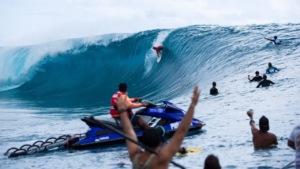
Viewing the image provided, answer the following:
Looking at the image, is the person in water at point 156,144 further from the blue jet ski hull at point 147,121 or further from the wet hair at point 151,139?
the blue jet ski hull at point 147,121

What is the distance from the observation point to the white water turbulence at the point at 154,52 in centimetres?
2653

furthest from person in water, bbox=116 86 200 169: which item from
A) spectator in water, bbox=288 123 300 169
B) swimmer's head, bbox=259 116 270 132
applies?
swimmer's head, bbox=259 116 270 132

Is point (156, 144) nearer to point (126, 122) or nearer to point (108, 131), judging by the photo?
point (126, 122)

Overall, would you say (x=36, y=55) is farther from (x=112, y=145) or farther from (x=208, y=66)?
(x=112, y=145)

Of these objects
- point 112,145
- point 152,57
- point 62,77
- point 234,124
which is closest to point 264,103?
point 234,124

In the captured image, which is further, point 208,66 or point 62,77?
point 62,77

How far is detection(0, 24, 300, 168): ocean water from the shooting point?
7.83 meters

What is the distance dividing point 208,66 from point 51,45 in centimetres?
1706

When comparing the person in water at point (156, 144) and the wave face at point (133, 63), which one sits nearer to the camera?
the person in water at point (156, 144)

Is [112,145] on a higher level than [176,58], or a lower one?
lower

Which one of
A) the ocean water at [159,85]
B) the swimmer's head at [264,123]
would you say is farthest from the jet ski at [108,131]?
the swimmer's head at [264,123]

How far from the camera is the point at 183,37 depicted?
92.8ft

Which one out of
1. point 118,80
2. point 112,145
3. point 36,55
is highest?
point 36,55

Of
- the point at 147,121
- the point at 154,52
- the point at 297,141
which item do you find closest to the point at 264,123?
the point at 297,141
